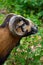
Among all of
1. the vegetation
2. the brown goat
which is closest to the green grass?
the vegetation

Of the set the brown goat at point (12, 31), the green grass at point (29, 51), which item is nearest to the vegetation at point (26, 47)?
the green grass at point (29, 51)

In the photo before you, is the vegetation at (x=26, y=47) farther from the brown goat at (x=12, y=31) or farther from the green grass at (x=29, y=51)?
the brown goat at (x=12, y=31)

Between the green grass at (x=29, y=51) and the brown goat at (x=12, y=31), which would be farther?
the green grass at (x=29, y=51)

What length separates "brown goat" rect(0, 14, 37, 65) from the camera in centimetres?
530

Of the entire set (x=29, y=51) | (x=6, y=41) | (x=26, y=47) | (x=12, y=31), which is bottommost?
(x=29, y=51)

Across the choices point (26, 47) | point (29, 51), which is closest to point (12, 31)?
point (26, 47)

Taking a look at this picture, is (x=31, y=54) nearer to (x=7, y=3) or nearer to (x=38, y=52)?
(x=38, y=52)

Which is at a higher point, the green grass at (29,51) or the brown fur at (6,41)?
the brown fur at (6,41)

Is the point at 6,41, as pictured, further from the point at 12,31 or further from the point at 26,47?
the point at 26,47

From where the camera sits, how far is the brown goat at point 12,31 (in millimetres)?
5301

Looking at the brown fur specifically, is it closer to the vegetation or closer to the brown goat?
the brown goat

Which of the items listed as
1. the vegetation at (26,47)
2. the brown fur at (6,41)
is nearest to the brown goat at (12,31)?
the brown fur at (6,41)

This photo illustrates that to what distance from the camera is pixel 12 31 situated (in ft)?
17.4

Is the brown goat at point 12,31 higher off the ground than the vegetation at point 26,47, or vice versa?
the brown goat at point 12,31
